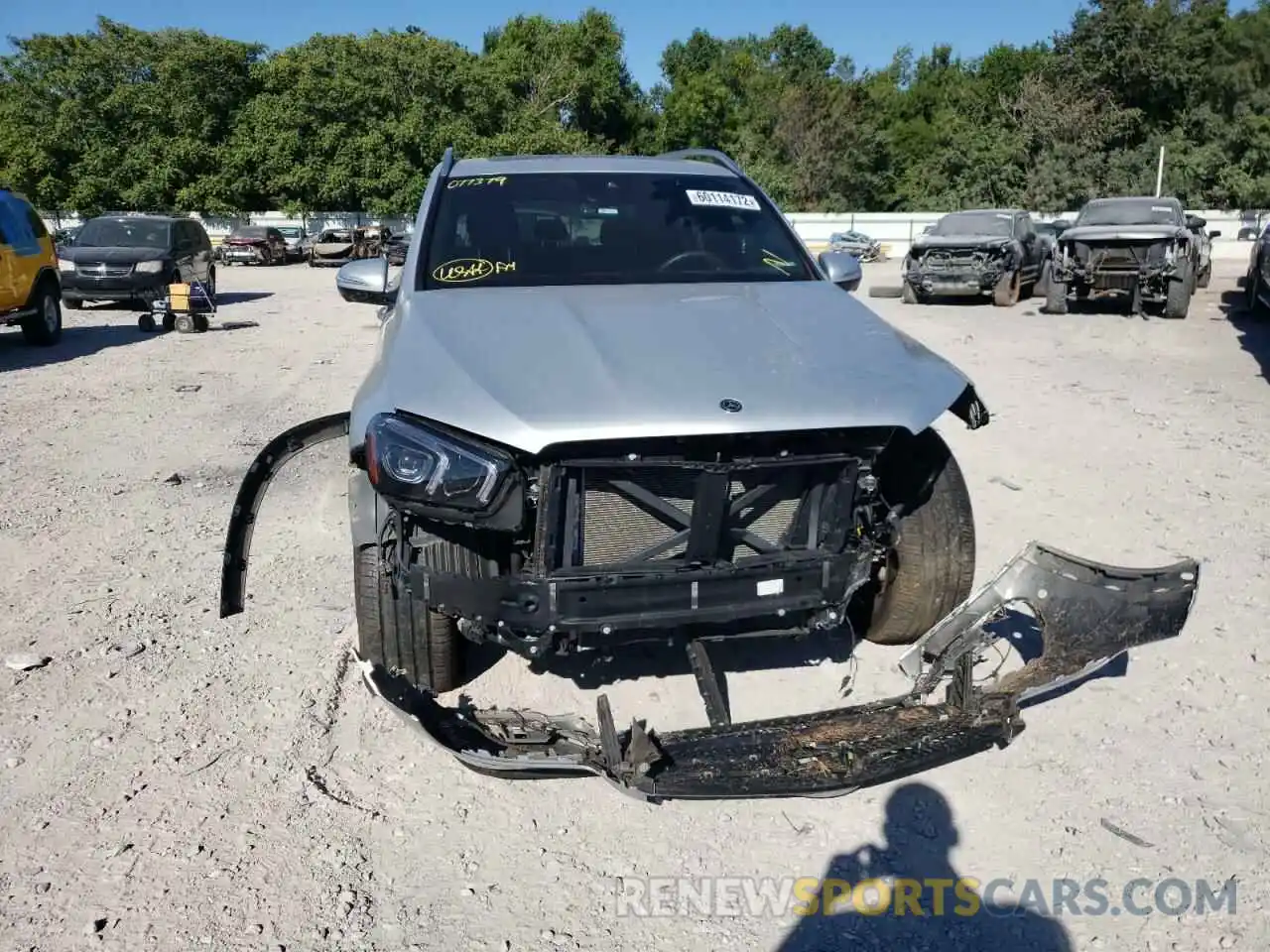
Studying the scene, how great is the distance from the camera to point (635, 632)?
310 cm

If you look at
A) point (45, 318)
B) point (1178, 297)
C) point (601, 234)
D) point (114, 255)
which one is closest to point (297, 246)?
point (114, 255)

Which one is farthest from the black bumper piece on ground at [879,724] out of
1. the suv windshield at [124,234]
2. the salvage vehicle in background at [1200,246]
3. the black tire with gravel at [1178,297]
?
the suv windshield at [124,234]

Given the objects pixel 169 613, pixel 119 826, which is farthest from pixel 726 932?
pixel 169 613

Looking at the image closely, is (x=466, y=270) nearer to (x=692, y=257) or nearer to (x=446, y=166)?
(x=692, y=257)

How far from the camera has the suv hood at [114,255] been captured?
1661 centimetres

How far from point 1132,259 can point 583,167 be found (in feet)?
40.7

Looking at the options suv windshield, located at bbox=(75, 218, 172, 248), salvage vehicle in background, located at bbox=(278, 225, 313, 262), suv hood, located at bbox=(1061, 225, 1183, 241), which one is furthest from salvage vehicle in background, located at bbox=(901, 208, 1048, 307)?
salvage vehicle in background, located at bbox=(278, 225, 313, 262)

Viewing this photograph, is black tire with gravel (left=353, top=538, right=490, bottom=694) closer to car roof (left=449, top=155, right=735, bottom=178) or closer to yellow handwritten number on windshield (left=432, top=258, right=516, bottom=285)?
yellow handwritten number on windshield (left=432, top=258, right=516, bottom=285)

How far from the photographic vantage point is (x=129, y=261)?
653 inches

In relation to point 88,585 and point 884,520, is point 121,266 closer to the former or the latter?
point 88,585

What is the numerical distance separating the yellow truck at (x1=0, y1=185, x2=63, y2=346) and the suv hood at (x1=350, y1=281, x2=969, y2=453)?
1062 cm

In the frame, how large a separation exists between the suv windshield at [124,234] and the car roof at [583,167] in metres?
14.2

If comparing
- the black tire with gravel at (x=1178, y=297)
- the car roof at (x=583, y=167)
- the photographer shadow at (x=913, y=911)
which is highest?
the car roof at (x=583, y=167)

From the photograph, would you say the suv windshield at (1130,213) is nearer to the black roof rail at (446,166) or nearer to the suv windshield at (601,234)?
the suv windshield at (601,234)
